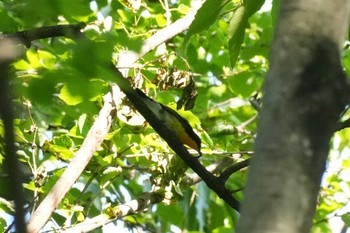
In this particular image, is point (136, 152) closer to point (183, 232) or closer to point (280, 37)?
point (183, 232)

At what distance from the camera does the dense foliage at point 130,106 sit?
2.10m

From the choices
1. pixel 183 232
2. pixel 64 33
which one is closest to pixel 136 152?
pixel 183 232

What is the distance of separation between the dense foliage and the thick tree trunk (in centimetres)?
61

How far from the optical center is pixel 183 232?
5289 mm

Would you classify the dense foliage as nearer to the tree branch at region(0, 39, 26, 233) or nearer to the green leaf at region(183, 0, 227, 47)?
the green leaf at region(183, 0, 227, 47)

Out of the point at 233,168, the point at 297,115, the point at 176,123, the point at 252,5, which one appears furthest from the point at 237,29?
the point at 297,115

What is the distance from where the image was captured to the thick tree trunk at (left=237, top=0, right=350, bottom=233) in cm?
138

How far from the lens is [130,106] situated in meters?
3.97

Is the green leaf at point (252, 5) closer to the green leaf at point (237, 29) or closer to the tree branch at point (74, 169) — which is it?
the green leaf at point (237, 29)

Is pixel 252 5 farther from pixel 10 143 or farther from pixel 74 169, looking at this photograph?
pixel 10 143

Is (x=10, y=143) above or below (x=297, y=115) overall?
above

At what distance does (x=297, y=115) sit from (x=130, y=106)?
2566mm

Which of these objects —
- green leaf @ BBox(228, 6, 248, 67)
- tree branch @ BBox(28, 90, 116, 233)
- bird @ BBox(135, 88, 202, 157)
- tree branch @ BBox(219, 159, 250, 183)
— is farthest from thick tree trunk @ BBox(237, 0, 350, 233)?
tree branch @ BBox(28, 90, 116, 233)

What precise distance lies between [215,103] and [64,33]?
14.6 feet
